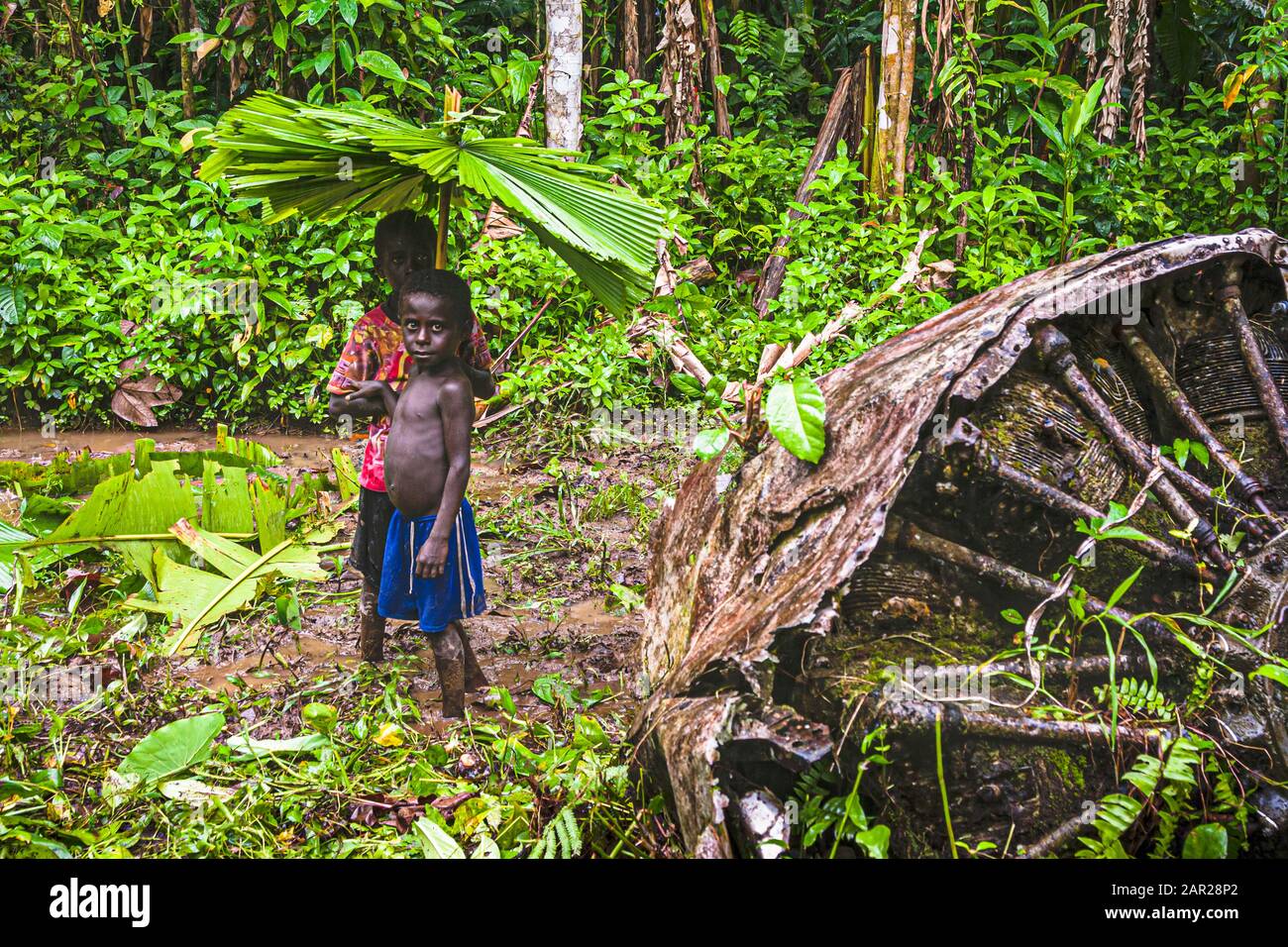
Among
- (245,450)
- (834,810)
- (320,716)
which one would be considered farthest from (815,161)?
(834,810)

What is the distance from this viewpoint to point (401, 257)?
266 cm

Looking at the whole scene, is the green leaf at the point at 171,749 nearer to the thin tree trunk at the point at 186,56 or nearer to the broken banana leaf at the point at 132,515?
the broken banana leaf at the point at 132,515

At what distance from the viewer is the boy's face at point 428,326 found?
8.11 ft

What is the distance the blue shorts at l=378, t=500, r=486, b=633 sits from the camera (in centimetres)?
267

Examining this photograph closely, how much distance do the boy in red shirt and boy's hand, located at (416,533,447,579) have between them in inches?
9.2

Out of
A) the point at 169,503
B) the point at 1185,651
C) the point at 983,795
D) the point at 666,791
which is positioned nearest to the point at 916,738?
the point at 983,795

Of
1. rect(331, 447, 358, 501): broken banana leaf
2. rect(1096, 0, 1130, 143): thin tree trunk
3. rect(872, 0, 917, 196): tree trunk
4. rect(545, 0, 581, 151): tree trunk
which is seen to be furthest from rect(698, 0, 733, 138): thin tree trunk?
rect(331, 447, 358, 501): broken banana leaf

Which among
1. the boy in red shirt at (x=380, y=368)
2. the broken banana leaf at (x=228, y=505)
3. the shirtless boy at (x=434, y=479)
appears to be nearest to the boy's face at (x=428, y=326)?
the shirtless boy at (x=434, y=479)

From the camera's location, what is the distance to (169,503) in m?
3.50

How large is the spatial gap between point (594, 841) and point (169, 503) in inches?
80.5

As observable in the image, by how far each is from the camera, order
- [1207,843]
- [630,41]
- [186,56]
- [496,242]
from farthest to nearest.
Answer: [630,41] < [186,56] < [496,242] < [1207,843]

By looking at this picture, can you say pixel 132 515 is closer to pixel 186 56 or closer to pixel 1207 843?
pixel 1207 843

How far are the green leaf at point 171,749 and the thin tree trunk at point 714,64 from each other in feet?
14.6

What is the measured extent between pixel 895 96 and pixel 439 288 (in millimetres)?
3657
